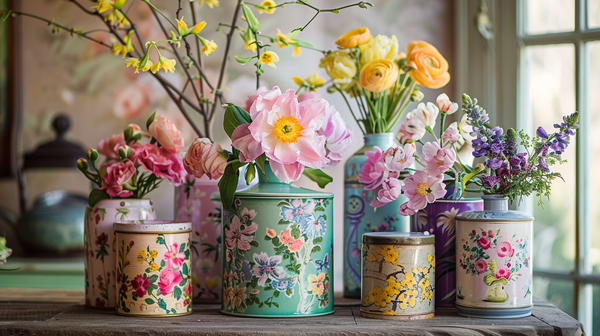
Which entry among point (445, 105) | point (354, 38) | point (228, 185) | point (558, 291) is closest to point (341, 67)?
point (354, 38)

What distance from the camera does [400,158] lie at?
0.73 metres

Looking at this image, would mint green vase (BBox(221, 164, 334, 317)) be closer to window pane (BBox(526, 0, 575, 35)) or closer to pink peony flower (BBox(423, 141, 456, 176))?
pink peony flower (BBox(423, 141, 456, 176))

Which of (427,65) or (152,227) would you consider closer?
(152,227)

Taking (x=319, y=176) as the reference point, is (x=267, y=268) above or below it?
below

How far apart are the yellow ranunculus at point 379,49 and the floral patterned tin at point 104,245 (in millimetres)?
439

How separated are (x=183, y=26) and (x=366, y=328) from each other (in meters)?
0.49

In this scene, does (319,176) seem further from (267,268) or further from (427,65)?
(427,65)

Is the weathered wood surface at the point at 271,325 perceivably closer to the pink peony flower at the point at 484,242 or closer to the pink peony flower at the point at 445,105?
the pink peony flower at the point at 484,242

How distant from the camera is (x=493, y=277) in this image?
69 cm

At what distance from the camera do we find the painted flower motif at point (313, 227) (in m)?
0.72

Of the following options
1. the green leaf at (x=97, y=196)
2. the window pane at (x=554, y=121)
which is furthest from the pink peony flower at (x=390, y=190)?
the window pane at (x=554, y=121)

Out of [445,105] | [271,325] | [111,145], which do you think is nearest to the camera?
[271,325]

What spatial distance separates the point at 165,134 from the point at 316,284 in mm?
329

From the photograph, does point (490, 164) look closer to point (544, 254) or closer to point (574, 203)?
point (574, 203)
